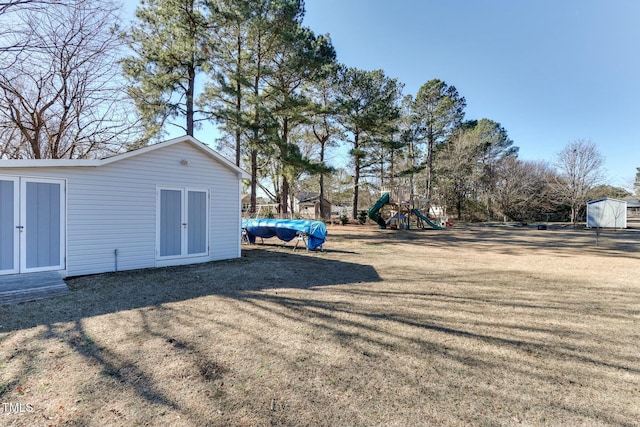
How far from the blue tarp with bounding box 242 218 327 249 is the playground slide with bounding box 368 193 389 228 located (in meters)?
10.6

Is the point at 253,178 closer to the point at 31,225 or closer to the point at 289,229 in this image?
the point at 289,229

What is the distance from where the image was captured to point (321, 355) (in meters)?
2.82

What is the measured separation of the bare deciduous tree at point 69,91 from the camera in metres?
7.71

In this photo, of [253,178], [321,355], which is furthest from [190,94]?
[321,355]

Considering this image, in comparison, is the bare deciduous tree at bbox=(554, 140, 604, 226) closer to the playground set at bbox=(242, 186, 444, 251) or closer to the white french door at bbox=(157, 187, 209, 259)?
the playground set at bbox=(242, 186, 444, 251)

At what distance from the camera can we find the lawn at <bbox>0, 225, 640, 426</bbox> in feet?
6.59

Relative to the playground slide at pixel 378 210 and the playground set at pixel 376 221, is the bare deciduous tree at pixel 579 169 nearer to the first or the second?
the playground set at pixel 376 221

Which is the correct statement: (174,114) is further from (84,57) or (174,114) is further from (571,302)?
(571,302)

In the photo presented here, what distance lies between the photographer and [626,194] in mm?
37375

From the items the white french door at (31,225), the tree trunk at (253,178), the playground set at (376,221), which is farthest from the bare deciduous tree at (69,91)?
the playground set at (376,221)

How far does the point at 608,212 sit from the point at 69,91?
3151 centimetres

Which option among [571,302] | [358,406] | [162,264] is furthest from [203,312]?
[571,302]

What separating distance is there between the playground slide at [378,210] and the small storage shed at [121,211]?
13.5 meters

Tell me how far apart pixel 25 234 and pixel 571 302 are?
9.16 meters
